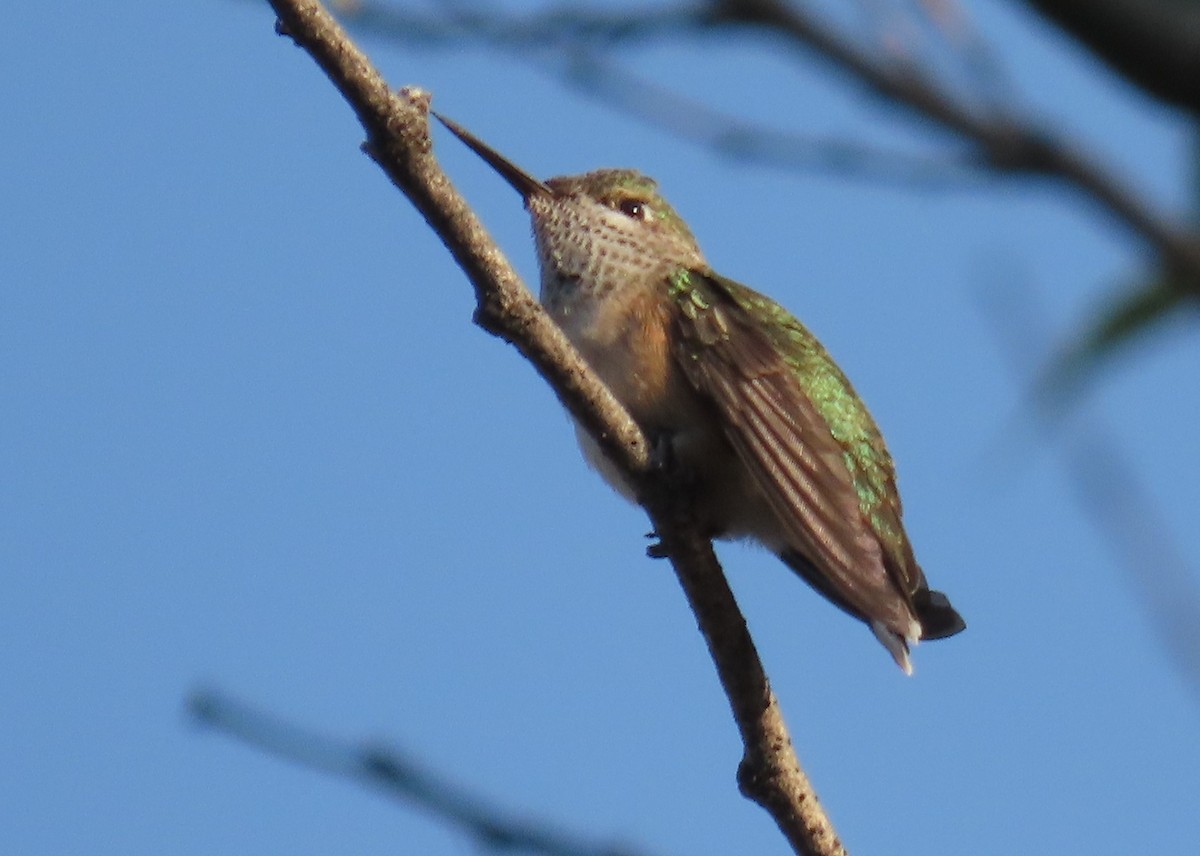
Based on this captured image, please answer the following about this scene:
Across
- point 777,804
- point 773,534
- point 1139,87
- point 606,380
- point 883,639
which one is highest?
point 606,380

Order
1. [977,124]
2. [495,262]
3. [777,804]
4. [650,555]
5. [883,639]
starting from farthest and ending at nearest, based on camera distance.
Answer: [883,639] < [650,555] < [777,804] < [495,262] < [977,124]

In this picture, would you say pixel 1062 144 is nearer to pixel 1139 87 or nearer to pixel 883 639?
pixel 1139 87

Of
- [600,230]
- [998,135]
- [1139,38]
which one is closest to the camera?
[1139,38]

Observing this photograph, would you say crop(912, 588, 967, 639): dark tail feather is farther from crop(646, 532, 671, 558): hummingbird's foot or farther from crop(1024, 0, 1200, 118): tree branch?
crop(1024, 0, 1200, 118): tree branch

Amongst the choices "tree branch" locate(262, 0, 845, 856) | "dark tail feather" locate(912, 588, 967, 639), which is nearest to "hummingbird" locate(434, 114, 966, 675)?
"dark tail feather" locate(912, 588, 967, 639)

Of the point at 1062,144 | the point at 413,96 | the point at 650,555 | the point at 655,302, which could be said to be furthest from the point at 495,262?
the point at 1062,144

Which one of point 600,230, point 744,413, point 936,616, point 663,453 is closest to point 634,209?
point 600,230

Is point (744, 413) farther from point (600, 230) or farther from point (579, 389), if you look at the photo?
point (579, 389)
